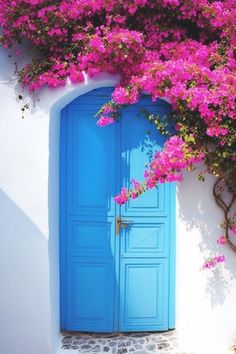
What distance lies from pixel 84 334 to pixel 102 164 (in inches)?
76.9

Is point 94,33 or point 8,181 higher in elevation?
point 94,33

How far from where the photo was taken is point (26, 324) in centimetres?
466

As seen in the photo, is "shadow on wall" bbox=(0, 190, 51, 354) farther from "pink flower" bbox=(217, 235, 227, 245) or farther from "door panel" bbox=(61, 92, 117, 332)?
"pink flower" bbox=(217, 235, 227, 245)

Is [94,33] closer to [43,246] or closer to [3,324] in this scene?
[43,246]

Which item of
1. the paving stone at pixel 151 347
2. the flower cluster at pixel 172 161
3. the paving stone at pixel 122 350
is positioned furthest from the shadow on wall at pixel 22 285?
the flower cluster at pixel 172 161

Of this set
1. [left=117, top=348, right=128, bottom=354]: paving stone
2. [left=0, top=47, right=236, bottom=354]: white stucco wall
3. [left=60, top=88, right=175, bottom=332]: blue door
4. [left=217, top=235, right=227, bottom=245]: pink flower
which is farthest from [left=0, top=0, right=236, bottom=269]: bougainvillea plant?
[left=117, top=348, right=128, bottom=354]: paving stone

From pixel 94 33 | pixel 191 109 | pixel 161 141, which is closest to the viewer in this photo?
pixel 191 109

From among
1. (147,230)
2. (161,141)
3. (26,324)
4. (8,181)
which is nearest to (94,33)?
(161,141)

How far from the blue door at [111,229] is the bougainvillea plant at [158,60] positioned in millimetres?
446

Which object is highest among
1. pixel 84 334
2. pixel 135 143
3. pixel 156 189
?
pixel 135 143

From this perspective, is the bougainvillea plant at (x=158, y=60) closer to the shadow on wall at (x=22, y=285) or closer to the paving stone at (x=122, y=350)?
the shadow on wall at (x=22, y=285)

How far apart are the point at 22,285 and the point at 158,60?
8.90ft

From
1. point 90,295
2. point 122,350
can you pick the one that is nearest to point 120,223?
point 90,295

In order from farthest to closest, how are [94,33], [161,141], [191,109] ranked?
[161,141] < [94,33] < [191,109]
